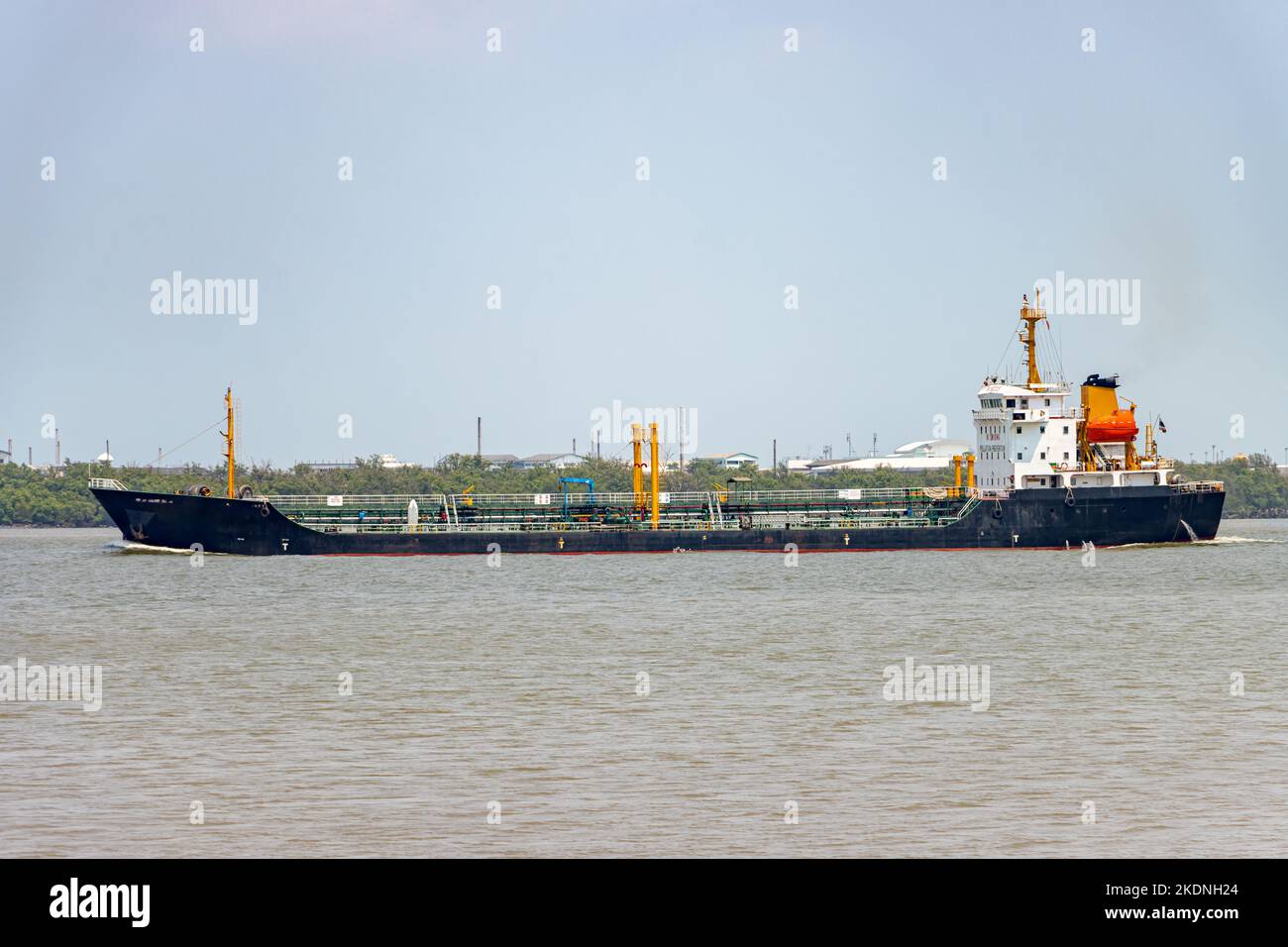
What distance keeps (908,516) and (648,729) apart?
201 feet

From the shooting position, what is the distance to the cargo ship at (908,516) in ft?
264

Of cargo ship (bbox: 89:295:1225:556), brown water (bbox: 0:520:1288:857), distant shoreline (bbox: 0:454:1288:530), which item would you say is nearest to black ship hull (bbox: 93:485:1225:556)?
cargo ship (bbox: 89:295:1225:556)

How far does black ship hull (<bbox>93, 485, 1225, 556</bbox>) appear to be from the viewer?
79.8 metres

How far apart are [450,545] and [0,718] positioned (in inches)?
2201

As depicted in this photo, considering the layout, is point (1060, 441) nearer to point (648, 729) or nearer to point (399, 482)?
point (648, 729)

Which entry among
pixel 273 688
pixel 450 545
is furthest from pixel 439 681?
pixel 450 545

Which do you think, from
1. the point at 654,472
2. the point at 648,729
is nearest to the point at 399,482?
the point at 654,472

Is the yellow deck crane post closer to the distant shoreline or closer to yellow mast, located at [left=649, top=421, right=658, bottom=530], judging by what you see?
yellow mast, located at [left=649, top=421, right=658, bottom=530]

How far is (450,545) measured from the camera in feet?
273

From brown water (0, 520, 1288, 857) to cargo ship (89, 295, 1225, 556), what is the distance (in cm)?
2548

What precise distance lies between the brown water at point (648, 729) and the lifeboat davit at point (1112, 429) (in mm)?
29825

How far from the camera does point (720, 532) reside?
83625 mm

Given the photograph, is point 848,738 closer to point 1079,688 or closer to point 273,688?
point 1079,688

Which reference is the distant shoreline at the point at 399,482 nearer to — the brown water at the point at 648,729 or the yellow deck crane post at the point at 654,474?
the yellow deck crane post at the point at 654,474
